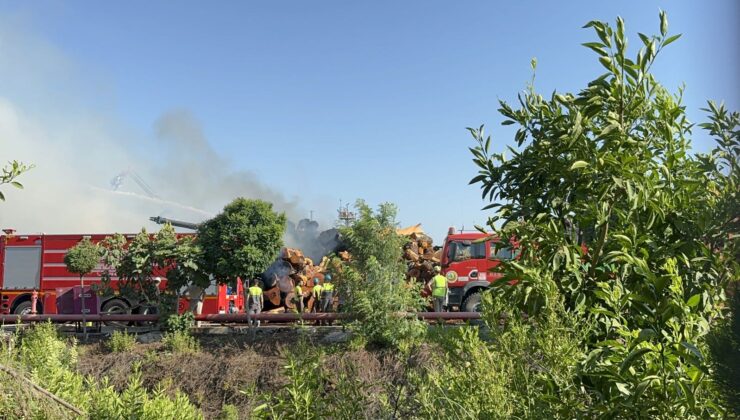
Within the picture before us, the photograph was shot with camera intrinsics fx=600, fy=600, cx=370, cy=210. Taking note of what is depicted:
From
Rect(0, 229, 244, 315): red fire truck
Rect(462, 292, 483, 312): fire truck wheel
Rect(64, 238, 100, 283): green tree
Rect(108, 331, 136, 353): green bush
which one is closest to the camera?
Rect(108, 331, 136, 353): green bush

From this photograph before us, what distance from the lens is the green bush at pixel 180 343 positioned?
10.3m

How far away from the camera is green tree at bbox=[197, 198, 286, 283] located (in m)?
11.3

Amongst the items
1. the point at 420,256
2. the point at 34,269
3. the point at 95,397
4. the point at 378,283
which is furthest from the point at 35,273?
the point at 95,397

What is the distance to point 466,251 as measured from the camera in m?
15.4

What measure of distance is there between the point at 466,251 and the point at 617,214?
1297cm

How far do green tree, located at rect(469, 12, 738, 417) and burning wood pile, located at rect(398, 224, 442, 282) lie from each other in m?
15.7

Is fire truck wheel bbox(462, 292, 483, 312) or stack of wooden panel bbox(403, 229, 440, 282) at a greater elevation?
stack of wooden panel bbox(403, 229, 440, 282)

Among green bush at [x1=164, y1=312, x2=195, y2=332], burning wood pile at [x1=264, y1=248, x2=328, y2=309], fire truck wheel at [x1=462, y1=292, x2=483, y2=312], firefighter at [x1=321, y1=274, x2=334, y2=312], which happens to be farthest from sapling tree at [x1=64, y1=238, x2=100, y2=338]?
fire truck wheel at [x1=462, y1=292, x2=483, y2=312]

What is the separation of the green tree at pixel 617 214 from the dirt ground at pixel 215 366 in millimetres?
5548

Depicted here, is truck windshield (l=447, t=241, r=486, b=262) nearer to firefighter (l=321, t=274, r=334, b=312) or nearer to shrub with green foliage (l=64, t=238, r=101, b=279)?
firefighter (l=321, t=274, r=334, b=312)

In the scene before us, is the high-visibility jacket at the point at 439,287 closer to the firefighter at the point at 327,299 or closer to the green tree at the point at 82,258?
the firefighter at the point at 327,299

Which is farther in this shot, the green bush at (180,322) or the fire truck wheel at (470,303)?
the fire truck wheel at (470,303)

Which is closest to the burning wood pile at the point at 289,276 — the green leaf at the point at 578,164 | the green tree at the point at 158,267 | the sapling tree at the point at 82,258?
the sapling tree at the point at 82,258

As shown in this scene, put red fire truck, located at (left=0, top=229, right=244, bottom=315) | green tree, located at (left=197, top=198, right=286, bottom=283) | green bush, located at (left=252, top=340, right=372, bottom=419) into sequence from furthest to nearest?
red fire truck, located at (left=0, top=229, right=244, bottom=315) < green tree, located at (left=197, top=198, right=286, bottom=283) < green bush, located at (left=252, top=340, right=372, bottom=419)
